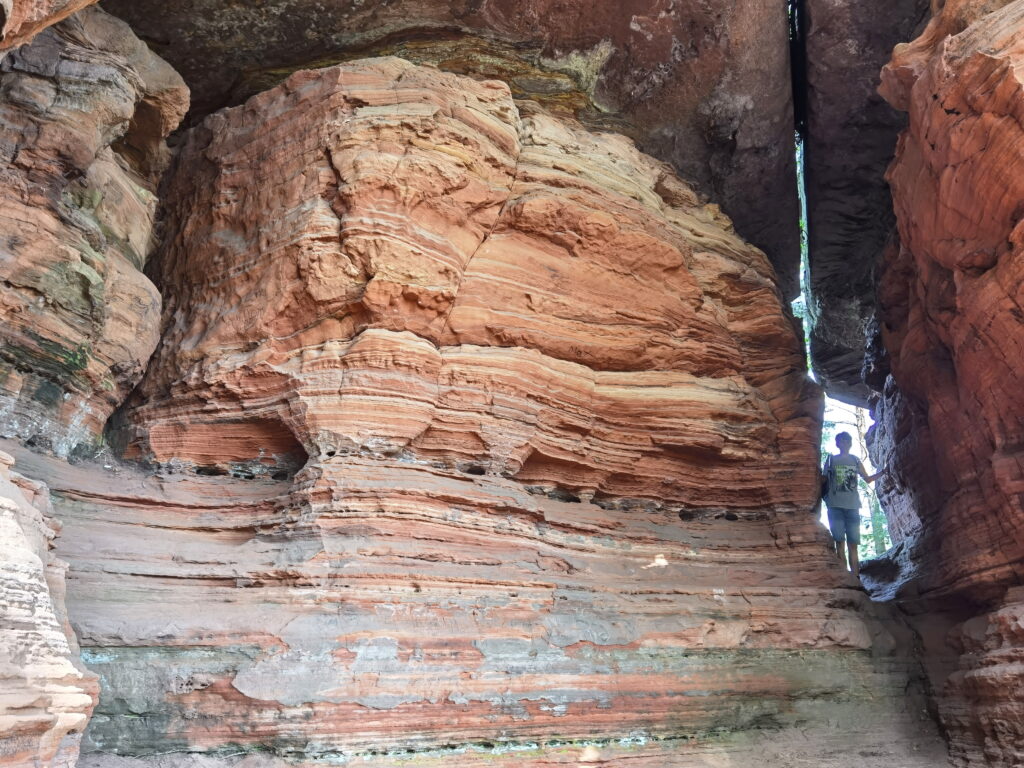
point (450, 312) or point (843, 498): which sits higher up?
point (450, 312)

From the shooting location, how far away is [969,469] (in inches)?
396

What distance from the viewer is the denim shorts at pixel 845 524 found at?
12531mm

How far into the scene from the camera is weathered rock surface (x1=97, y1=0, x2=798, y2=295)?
11258mm

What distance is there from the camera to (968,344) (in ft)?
31.3

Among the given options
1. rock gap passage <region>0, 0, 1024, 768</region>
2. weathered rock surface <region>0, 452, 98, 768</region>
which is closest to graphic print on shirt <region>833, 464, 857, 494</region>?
rock gap passage <region>0, 0, 1024, 768</region>

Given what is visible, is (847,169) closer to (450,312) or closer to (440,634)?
(450,312)

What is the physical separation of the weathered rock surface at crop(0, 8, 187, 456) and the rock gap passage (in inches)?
1.6

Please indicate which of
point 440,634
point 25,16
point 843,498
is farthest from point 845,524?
point 25,16

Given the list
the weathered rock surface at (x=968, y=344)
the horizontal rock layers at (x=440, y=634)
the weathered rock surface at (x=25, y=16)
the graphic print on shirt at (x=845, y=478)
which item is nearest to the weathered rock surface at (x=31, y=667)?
the horizontal rock layers at (x=440, y=634)

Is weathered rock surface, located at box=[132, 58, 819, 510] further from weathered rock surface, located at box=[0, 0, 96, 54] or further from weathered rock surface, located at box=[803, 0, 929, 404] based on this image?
weathered rock surface, located at box=[803, 0, 929, 404]

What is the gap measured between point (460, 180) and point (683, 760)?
687 centimetres

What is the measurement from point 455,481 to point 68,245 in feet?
15.4

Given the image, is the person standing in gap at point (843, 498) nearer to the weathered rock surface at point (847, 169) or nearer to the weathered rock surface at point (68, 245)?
the weathered rock surface at point (847, 169)

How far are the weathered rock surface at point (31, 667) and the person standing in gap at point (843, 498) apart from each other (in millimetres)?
10491
